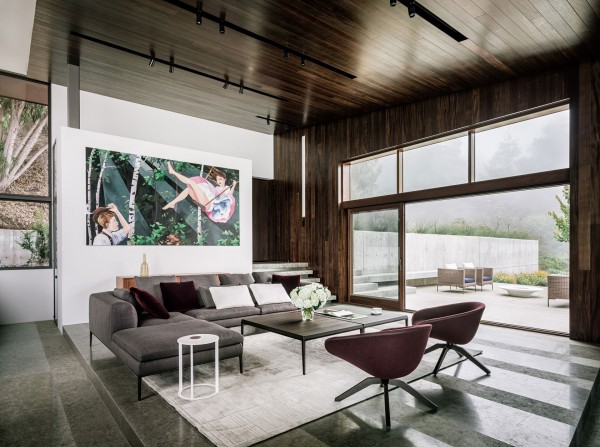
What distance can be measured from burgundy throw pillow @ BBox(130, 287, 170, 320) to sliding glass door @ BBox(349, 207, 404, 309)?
4408 mm

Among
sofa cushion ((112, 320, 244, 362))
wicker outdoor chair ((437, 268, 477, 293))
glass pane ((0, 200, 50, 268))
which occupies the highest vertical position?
glass pane ((0, 200, 50, 268))

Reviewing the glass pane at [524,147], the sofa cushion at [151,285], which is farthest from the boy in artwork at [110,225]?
the glass pane at [524,147]

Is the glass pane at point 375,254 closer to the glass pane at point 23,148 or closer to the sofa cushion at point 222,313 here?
the sofa cushion at point 222,313

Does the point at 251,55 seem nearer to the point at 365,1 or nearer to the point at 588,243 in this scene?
the point at 365,1

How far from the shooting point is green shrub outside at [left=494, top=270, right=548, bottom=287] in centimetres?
840

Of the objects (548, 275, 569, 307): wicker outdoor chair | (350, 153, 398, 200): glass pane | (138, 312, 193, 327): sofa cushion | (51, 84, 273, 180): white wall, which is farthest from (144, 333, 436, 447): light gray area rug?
(51, 84, 273, 180): white wall

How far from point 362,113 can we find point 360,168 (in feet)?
3.59

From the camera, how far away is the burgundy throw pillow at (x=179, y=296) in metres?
4.92

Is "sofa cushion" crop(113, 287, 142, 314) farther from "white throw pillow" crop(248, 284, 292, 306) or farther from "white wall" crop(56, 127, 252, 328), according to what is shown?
"white wall" crop(56, 127, 252, 328)

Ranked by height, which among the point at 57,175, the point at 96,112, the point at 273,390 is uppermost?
the point at 96,112

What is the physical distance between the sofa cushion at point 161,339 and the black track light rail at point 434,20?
3.73 meters

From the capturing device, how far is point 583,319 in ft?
16.1

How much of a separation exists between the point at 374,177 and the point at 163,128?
4.32 metres

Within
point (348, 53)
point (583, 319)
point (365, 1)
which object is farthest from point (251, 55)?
point (583, 319)
